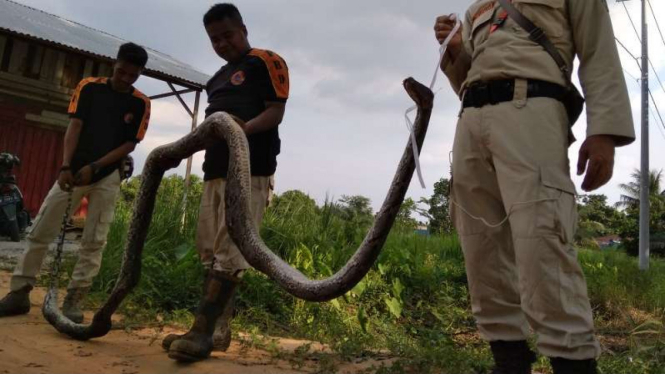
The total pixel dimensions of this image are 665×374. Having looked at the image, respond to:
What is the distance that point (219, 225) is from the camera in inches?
110

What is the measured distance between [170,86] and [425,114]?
935cm

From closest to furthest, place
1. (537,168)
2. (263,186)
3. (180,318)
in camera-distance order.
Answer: (537,168) → (263,186) → (180,318)

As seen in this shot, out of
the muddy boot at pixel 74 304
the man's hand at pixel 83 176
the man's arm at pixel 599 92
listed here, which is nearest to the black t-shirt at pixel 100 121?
the man's hand at pixel 83 176

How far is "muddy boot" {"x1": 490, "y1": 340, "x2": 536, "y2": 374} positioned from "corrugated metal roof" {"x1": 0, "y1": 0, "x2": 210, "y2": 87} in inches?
344

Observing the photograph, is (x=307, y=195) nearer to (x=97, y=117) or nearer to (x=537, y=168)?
(x=97, y=117)

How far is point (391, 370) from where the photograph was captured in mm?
2535

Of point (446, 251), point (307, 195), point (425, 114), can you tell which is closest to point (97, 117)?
point (425, 114)

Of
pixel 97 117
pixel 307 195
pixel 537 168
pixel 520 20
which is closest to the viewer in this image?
pixel 537 168

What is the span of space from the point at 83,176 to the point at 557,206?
284 cm

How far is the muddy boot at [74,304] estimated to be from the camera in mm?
3252

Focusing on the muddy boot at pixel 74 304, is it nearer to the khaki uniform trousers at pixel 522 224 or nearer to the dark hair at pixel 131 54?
the dark hair at pixel 131 54

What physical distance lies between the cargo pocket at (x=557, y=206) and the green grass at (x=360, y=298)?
47.7 inches

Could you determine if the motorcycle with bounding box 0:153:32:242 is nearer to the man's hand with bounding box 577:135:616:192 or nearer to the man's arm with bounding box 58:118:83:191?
the man's arm with bounding box 58:118:83:191

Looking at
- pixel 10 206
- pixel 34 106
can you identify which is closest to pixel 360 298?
pixel 10 206
